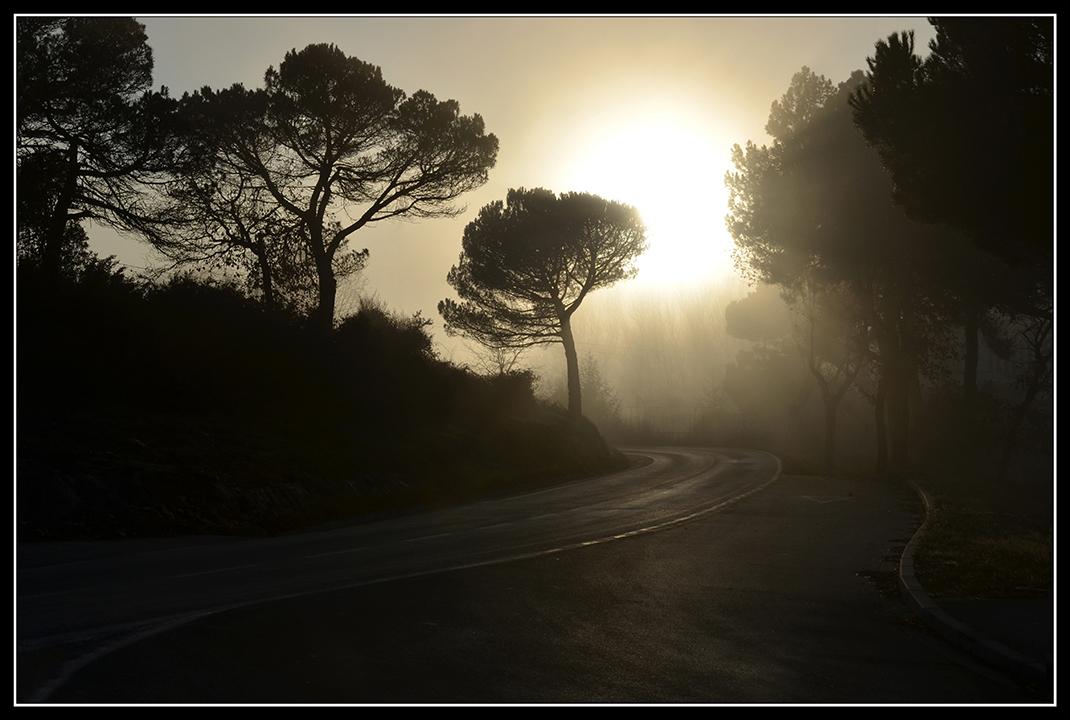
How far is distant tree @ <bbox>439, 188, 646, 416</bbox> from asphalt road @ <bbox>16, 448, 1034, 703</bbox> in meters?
25.0

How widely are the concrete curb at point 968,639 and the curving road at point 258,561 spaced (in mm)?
4745

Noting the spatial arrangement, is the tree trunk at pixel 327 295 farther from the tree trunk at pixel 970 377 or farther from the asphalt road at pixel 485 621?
the tree trunk at pixel 970 377

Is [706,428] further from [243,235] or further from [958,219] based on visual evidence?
[958,219]

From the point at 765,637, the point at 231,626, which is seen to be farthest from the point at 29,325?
the point at 765,637

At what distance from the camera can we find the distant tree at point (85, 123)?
793 inches

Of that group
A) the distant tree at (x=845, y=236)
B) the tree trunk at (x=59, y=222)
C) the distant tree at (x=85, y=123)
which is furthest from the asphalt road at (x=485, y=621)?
the distant tree at (x=845, y=236)

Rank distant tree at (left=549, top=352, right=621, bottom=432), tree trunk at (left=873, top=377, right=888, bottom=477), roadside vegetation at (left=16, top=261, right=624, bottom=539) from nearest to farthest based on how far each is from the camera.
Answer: roadside vegetation at (left=16, top=261, right=624, bottom=539) < tree trunk at (left=873, top=377, right=888, bottom=477) < distant tree at (left=549, top=352, right=621, bottom=432)

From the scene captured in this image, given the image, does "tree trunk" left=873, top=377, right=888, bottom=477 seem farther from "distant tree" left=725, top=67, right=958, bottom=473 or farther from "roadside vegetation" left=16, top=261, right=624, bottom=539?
A: "roadside vegetation" left=16, top=261, right=624, bottom=539

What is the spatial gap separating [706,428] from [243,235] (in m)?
46.4

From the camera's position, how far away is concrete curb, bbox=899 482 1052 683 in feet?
18.4

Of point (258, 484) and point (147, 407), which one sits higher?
point (147, 407)

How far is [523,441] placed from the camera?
29.3 meters

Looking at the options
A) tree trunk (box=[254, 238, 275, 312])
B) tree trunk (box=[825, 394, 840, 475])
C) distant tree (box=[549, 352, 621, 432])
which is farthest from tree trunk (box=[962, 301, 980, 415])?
distant tree (box=[549, 352, 621, 432])

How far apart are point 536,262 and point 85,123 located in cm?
1997
